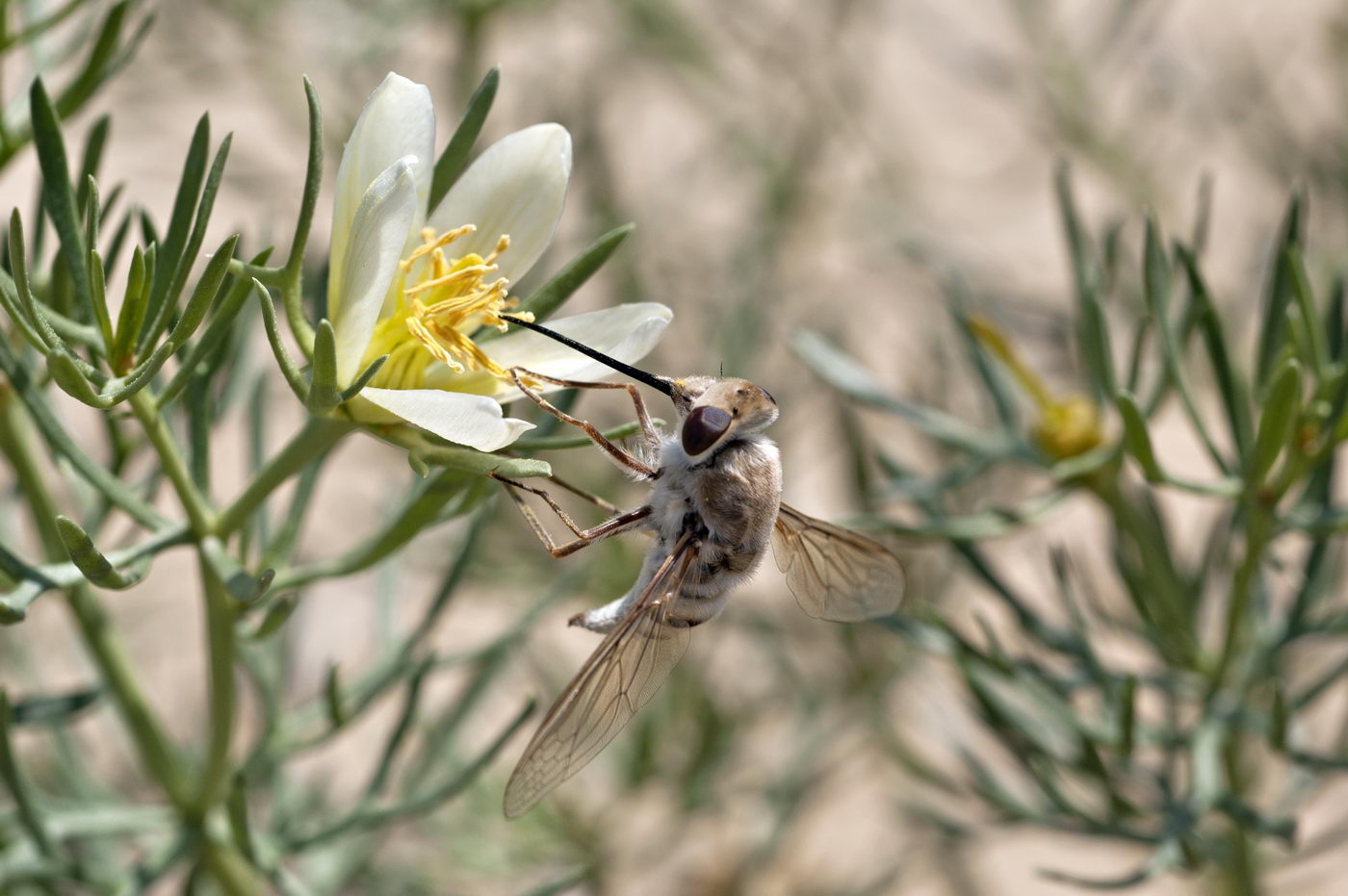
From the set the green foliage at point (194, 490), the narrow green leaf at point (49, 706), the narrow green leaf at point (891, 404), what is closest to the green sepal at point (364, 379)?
the green foliage at point (194, 490)

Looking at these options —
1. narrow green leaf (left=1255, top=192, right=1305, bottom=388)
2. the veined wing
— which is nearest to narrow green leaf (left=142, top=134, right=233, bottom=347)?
the veined wing

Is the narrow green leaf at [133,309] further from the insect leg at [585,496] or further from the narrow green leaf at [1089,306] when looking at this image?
the narrow green leaf at [1089,306]

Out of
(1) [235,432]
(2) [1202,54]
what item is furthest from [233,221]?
(2) [1202,54]

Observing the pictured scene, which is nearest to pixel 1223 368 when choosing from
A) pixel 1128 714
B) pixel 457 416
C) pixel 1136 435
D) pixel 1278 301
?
pixel 1278 301

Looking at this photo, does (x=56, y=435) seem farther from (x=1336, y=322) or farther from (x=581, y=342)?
(x=1336, y=322)

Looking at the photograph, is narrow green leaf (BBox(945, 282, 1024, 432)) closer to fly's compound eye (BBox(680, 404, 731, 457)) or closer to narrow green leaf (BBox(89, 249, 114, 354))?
fly's compound eye (BBox(680, 404, 731, 457))

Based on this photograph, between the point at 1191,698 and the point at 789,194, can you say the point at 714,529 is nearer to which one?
the point at 1191,698
